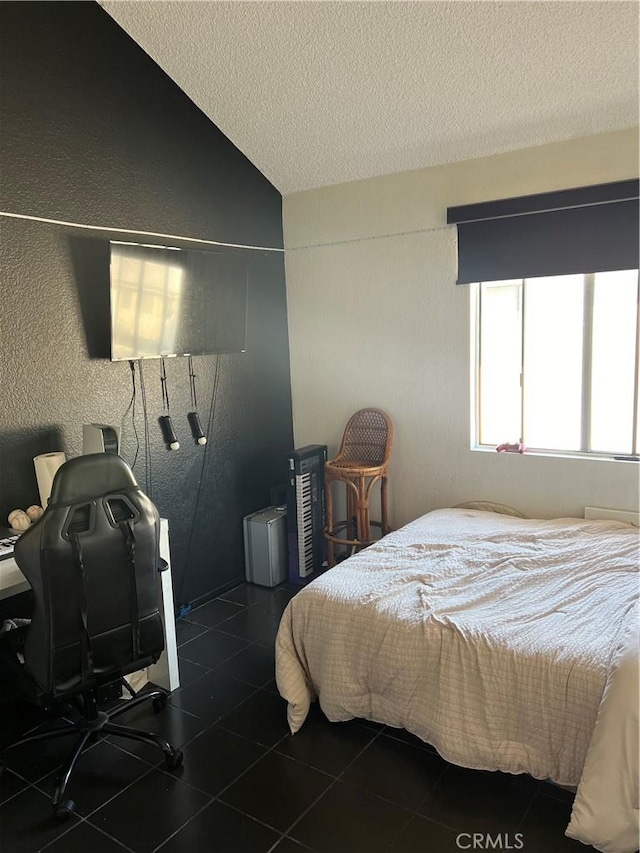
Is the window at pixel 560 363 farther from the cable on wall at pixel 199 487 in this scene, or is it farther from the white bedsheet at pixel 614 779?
the white bedsheet at pixel 614 779

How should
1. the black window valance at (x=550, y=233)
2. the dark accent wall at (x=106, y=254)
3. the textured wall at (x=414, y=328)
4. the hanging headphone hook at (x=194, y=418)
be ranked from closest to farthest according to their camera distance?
the dark accent wall at (x=106, y=254), the black window valance at (x=550, y=233), the textured wall at (x=414, y=328), the hanging headphone hook at (x=194, y=418)

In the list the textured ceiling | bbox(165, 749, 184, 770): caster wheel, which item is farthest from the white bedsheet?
the textured ceiling

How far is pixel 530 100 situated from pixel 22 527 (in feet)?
10.1

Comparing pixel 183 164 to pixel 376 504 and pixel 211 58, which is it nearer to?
pixel 211 58

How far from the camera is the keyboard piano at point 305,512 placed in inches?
153

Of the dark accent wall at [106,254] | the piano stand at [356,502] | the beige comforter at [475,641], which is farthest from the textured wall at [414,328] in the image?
the beige comforter at [475,641]

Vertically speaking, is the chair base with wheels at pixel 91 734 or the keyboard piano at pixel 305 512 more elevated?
the keyboard piano at pixel 305 512

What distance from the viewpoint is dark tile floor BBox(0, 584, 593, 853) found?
6.55 feet

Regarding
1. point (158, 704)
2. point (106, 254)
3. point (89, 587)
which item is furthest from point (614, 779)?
point (106, 254)

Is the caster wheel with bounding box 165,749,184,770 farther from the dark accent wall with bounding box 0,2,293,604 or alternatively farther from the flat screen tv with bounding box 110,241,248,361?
the flat screen tv with bounding box 110,241,248,361

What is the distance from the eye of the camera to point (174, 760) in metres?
2.33

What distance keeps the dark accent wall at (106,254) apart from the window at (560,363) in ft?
4.74

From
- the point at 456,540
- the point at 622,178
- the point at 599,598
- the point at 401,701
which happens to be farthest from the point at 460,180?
the point at 401,701

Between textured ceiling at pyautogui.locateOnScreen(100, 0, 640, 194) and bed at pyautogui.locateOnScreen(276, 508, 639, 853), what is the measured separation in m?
2.14
